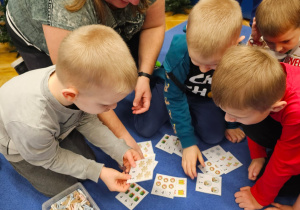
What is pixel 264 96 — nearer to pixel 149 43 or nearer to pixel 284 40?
pixel 284 40

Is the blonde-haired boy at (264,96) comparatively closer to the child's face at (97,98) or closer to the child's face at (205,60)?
the child's face at (205,60)

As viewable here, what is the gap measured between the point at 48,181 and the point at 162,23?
1.31m

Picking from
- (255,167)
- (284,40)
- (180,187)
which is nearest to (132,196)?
(180,187)

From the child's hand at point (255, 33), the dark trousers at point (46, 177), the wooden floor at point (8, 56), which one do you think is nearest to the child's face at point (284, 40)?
the child's hand at point (255, 33)

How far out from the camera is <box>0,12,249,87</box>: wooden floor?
101 inches

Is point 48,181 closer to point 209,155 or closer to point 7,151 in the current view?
point 7,151

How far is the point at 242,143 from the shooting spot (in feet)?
5.81

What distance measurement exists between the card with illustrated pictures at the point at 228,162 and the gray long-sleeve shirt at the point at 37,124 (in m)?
0.76

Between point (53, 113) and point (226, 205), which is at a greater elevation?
point (53, 113)

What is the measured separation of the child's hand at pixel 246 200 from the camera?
4.55 ft

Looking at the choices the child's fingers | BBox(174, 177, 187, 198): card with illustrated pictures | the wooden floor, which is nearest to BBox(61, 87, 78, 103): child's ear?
the child's fingers

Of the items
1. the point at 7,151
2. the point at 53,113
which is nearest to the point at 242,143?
the point at 53,113

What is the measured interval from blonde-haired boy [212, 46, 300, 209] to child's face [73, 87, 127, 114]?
41 centimetres

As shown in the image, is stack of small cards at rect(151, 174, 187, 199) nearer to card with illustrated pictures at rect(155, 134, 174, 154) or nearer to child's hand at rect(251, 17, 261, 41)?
card with illustrated pictures at rect(155, 134, 174, 154)
